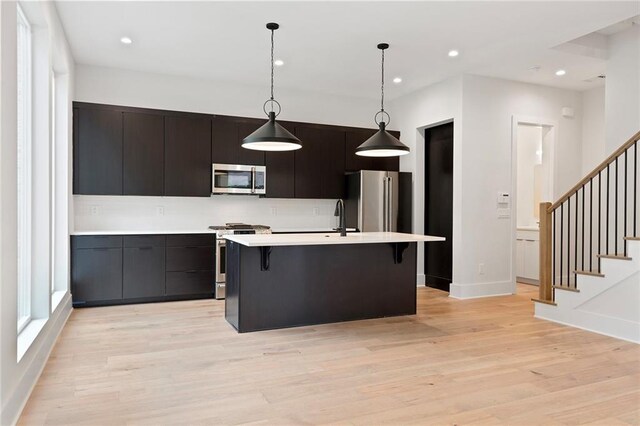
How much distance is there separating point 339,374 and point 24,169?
2.88m

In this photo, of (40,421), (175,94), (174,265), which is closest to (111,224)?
(174,265)

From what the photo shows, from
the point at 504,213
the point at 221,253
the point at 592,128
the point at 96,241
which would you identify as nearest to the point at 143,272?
the point at 96,241

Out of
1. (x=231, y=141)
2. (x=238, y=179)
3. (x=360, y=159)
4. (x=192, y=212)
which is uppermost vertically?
(x=231, y=141)

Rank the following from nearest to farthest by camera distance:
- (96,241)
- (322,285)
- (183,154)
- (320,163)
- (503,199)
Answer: (322,285), (96,241), (183,154), (503,199), (320,163)

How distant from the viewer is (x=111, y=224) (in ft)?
18.9

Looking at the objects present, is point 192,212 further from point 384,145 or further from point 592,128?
point 592,128

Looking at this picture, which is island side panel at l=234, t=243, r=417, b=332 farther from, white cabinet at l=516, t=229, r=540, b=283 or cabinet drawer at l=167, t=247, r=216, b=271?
white cabinet at l=516, t=229, r=540, b=283

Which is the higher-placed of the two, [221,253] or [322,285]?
[221,253]

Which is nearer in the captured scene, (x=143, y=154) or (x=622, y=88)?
(x=622, y=88)

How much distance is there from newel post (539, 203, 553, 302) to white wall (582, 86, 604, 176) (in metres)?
2.42

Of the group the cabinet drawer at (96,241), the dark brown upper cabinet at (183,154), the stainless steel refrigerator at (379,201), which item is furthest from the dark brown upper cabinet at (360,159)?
the cabinet drawer at (96,241)

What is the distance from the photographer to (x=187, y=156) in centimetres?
590

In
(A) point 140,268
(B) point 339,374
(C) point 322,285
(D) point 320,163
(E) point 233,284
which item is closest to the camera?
(B) point 339,374

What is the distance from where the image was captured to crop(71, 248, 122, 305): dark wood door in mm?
5145
